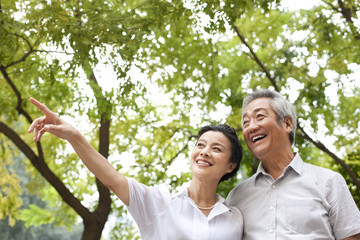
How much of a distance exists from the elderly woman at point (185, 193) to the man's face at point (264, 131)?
12 cm

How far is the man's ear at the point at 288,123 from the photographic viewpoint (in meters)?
2.97

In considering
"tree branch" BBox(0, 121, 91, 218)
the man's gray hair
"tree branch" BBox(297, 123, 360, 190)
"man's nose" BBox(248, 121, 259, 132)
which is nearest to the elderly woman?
"man's nose" BBox(248, 121, 259, 132)

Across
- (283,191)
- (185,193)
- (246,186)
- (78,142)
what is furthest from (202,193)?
(78,142)

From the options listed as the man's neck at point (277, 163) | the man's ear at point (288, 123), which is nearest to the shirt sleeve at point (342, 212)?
the man's neck at point (277, 163)

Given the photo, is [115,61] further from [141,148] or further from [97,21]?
[141,148]

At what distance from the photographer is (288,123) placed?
2.99 m

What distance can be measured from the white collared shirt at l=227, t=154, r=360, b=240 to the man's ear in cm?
21

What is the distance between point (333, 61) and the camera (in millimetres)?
6414

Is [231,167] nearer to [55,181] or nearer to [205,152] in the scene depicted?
[205,152]

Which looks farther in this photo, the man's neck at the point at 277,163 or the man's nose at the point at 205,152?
the man's neck at the point at 277,163

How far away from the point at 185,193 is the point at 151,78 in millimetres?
4400

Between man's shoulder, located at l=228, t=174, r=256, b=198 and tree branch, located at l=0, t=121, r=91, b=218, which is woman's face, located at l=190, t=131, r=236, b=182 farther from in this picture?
tree branch, located at l=0, t=121, r=91, b=218

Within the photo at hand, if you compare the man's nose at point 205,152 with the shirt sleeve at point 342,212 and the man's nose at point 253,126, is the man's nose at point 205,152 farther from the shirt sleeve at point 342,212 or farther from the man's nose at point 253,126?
the shirt sleeve at point 342,212

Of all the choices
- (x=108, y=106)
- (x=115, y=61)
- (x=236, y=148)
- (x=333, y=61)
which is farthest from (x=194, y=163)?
(x=333, y=61)
